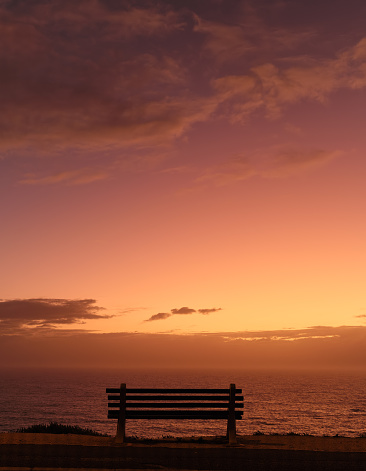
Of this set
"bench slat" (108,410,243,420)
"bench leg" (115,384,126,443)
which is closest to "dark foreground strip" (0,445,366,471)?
"bench leg" (115,384,126,443)

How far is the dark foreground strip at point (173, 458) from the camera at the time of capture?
977 centimetres

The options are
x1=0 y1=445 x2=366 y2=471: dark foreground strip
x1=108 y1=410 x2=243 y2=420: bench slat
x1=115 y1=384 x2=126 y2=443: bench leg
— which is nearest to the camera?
x1=0 y1=445 x2=366 y2=471: dark foreground strip

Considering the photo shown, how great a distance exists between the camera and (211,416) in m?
13.8

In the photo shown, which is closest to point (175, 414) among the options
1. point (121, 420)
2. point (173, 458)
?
point (121, 420)

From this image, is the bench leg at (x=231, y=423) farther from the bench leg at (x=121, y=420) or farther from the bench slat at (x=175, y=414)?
the bench leg at (x=121, y=420)

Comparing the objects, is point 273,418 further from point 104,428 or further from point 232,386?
point 232,386

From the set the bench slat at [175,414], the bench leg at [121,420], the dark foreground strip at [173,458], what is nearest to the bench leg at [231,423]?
the bench slat at [175,414]

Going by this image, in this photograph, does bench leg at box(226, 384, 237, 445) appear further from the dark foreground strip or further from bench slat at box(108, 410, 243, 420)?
the dark foreground strip

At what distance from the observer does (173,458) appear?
414 inches

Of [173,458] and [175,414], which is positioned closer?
[173,458]

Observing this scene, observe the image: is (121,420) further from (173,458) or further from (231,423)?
(173,458)

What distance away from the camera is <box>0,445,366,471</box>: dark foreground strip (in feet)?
32.0

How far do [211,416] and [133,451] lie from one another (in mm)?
3087

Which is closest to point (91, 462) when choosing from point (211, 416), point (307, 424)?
point (211, 416)
